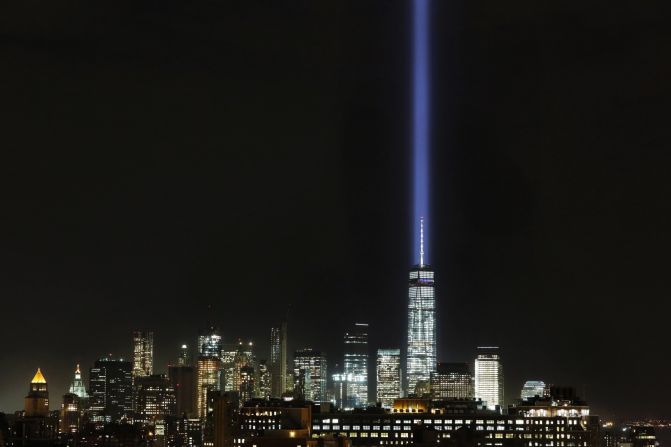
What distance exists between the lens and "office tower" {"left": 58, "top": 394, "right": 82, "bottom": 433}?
87.0 m

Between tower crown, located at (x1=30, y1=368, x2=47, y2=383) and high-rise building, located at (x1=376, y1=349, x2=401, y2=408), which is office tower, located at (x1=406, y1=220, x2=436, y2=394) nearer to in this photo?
high-rise building, located at (x1=376, y1=349, x2=401, y2=408)

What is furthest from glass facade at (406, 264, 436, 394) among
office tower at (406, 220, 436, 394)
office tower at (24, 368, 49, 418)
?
office tower at (24, 368, 49, 418)

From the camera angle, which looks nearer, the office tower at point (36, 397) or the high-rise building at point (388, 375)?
the office tower at point (36, 397)

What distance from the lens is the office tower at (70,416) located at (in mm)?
87000

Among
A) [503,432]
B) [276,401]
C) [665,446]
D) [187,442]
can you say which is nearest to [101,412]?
[187,442]

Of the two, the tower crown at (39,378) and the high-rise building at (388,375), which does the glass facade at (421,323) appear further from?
the tower crown at (39,378)

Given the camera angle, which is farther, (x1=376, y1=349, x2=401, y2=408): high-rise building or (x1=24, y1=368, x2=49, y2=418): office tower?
(x1=376, y1=349, x2=401, y2=408): high-rise building

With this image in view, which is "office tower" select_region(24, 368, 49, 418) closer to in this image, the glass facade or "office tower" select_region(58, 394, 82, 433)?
"office tower" select_region(58, 394, 82, 433)

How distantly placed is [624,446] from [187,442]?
25426mm

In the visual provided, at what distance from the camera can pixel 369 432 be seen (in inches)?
2697

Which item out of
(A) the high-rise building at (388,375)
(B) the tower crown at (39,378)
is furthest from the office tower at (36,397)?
(A) the high-rise building at (388,375)

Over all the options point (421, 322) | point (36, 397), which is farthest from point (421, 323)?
point (36, 397)

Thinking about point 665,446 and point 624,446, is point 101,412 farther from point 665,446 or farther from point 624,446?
point 665,446

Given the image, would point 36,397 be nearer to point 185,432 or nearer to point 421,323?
point 185,432
